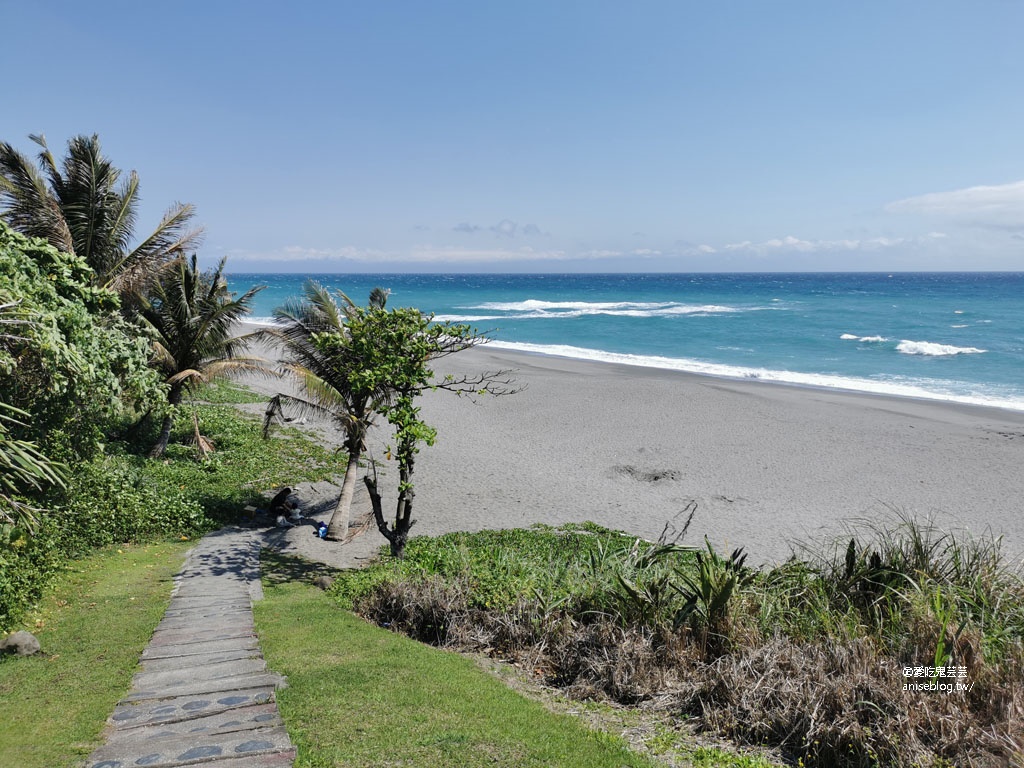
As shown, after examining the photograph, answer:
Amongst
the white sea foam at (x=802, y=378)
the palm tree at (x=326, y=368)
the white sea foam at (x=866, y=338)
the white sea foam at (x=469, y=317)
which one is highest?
the palm tree at (x=326, y=368)

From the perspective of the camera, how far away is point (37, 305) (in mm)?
7957

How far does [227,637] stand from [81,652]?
1440 millimetres

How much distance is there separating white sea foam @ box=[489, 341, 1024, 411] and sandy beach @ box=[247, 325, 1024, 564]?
1.94 metres

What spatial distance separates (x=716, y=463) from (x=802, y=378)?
17281 millimetres

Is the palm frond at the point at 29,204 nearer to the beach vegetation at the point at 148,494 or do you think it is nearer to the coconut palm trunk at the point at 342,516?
the beach vegetation at the point at 148,494

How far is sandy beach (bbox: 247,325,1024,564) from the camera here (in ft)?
50.1

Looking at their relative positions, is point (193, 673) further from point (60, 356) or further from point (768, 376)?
point (768, 376)

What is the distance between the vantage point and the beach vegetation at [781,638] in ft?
18.9

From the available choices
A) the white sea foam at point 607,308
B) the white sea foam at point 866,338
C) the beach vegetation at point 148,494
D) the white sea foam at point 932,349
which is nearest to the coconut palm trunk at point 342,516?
the beach vegetation at point 148,494

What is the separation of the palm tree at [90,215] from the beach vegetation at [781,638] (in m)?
9.87

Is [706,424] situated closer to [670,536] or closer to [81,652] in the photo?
[670,536]

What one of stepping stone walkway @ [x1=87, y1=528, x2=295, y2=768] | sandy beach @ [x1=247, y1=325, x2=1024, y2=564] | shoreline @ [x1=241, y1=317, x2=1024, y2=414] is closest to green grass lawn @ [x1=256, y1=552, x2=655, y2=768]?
stepping stone walkway @ [x1=87, y1=528, x2=295, y2=768]

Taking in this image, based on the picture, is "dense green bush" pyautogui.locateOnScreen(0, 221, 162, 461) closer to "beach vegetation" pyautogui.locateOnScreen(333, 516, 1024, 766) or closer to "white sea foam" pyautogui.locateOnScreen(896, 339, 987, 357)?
"beach vegetation" pyautogui.locateOnScreen(333, 516, 1024, 766)

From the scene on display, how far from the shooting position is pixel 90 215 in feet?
49.5
